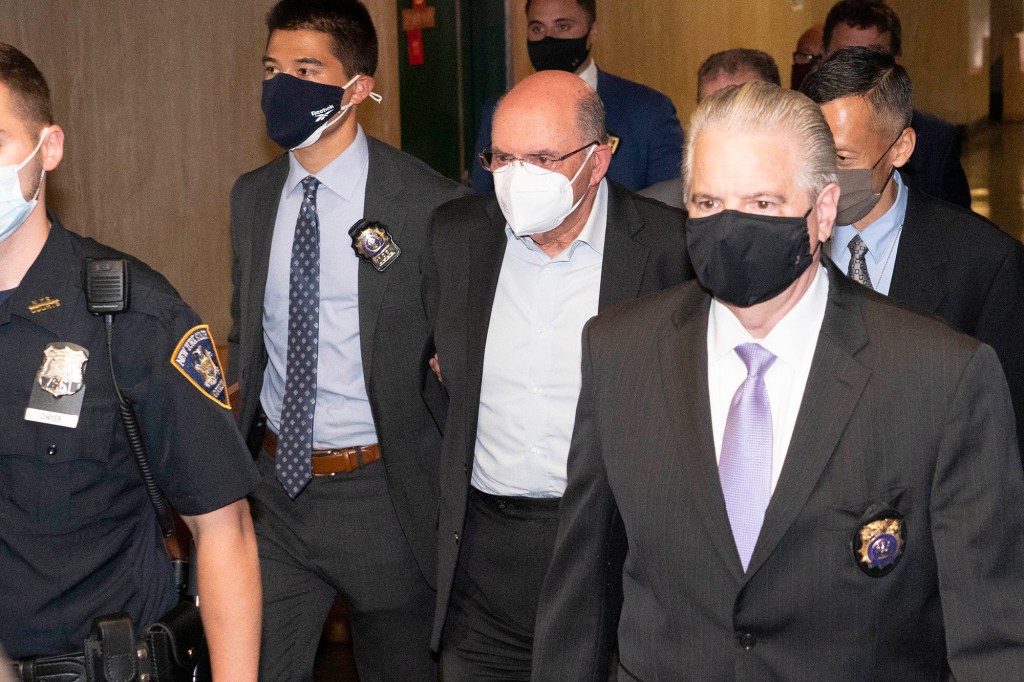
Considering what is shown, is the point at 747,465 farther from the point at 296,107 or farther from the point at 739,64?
the point at 739,64

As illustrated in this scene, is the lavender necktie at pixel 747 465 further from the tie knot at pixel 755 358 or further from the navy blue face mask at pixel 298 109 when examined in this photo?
the navy blue face mask at pixel 298 109

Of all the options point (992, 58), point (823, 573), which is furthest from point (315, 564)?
point (992, 58)

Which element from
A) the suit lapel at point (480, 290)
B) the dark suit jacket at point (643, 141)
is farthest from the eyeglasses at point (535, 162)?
the dark suit jacket at point (643, 141)

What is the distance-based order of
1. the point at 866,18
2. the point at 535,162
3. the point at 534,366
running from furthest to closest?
the point at 866,18
the point at 535,162
the point at 534,366

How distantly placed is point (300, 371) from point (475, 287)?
54cm

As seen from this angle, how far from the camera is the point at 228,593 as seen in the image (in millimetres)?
2178

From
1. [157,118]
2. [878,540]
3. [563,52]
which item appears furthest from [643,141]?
[878,540]

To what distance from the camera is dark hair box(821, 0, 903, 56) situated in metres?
5.28

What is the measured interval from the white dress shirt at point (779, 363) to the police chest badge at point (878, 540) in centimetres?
15

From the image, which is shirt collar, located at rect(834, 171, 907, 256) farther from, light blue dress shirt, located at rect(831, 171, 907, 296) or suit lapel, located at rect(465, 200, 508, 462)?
suit lapel, located at rect(465, 200, 508, 462)

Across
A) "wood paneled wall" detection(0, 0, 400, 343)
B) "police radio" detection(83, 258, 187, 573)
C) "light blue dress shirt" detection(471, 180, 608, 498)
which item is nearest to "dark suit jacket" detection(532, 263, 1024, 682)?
"police radio" detection(83, 258, 187, 573)

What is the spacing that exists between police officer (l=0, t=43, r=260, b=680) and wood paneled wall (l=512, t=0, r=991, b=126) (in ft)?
21.2

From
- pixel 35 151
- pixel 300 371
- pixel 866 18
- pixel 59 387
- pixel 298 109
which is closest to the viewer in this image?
pixel 59 387

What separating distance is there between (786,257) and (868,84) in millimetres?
1462
